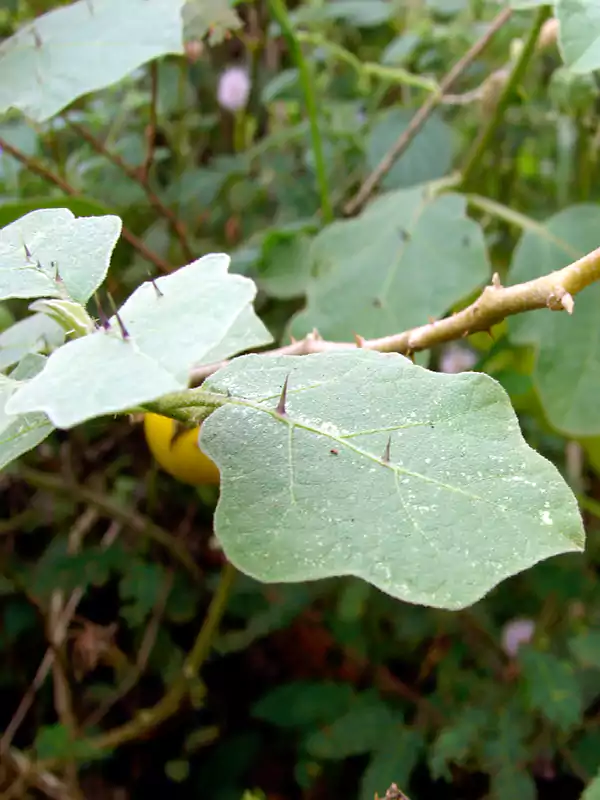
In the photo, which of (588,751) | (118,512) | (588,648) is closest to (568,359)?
(588,648)

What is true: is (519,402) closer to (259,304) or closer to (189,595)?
(259,304)

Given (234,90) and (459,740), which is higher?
(234,90)

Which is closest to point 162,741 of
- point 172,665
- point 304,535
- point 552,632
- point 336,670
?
point 172,665

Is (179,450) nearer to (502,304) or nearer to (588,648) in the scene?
(502,304)

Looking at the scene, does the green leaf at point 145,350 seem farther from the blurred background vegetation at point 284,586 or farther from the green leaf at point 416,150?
the green leaf at point 416,150

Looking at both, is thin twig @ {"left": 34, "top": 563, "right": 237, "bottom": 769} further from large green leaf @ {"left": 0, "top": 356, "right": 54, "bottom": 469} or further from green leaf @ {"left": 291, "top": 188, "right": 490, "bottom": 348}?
large green leaf @ {"left": 0, "top": 356, "right": 54, "bottom": 469}

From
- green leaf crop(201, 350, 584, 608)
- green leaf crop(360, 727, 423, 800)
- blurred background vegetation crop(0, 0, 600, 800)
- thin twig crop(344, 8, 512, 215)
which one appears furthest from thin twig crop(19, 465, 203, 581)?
green leaf crop(201, 350, 584, 608)

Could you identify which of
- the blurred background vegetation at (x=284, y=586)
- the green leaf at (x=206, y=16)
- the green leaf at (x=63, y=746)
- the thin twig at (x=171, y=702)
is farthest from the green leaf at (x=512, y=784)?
the green leaf at (x=206, y=16)
